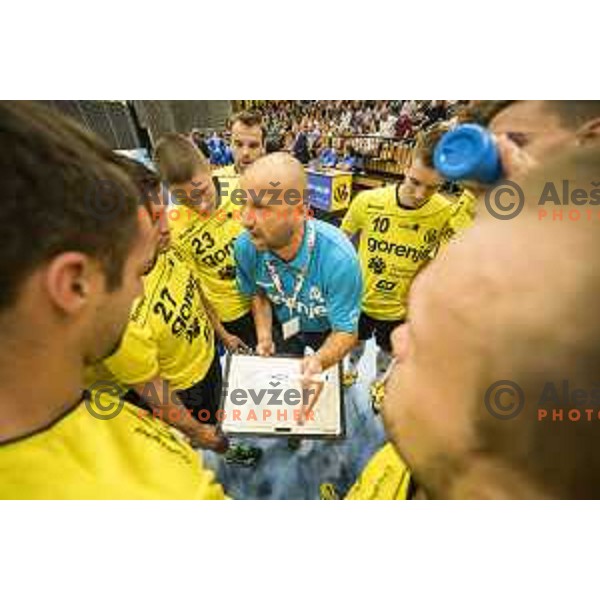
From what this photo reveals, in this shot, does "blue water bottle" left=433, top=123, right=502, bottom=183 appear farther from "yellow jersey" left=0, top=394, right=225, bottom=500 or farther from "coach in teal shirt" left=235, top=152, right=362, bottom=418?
"yellow jersey" left=0, top=394, right=225, bottom=500

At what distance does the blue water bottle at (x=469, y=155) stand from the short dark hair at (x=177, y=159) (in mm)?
445

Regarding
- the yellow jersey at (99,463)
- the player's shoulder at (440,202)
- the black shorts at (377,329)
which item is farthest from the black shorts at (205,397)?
the player's shoulder at (440,202)

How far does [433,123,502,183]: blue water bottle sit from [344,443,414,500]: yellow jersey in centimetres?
47

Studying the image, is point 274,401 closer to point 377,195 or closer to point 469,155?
point 377,195

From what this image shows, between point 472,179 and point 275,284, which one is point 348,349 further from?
point 472,179

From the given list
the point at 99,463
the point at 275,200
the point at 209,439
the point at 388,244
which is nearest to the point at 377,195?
the point at 388,244

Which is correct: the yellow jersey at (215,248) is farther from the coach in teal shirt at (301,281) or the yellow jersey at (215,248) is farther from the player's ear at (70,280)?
the player's ear at (70,280)

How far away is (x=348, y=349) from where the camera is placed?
1.04 metres

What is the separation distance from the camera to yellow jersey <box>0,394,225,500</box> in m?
0.62

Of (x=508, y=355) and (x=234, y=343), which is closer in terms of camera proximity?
(x=508, y=355)

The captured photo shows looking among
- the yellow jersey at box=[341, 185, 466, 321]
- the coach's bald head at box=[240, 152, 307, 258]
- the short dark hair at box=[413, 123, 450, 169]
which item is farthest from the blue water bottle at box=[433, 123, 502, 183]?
the coach's bald head at box=[240, 152, 307, 258]

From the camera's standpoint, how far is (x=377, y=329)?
104 centimetres

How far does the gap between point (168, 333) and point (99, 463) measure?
1.10 ft
